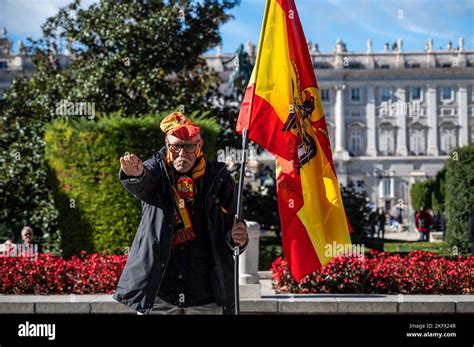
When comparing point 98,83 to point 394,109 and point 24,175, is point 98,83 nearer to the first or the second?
point 24,175

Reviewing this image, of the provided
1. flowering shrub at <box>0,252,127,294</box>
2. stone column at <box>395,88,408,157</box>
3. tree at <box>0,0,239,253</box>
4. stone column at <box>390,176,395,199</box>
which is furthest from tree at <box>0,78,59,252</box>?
stone column at <box>395,88,408,157</box>

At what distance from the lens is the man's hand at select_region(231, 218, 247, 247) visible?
14.0 ft

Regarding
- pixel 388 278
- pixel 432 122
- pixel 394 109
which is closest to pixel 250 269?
pixel 388 278

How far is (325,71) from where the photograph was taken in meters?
69.9

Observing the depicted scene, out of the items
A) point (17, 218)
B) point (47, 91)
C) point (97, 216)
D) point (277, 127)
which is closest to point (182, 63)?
point (47, 91)

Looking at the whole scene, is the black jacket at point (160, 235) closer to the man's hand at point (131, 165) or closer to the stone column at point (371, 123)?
the man's hand at point (131, 165)

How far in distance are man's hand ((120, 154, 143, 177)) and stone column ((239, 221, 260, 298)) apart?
5.09 meters

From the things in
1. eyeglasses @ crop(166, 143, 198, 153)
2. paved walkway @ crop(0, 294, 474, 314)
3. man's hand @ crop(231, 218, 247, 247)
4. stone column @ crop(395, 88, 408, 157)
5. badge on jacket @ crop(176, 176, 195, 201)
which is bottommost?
paved walkway @ crop(0, 294, 474, 314)

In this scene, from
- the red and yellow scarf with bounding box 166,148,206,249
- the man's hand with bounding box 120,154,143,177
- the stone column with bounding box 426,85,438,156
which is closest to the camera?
the man's hand with bounding box 120,154,143,177

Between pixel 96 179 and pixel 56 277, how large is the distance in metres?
3.05

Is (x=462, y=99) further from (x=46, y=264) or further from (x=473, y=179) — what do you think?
(x=46, y=264)

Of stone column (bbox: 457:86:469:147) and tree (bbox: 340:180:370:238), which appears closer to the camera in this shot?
tree (bbox: 340:180:370:238)

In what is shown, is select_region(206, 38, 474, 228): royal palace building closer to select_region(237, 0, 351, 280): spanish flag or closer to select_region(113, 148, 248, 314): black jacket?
select_region(237, 0, 351, 280): spanish flag

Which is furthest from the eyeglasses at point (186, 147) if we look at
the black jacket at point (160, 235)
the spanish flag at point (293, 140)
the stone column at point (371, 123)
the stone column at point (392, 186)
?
the stone column at point (371, 123)
